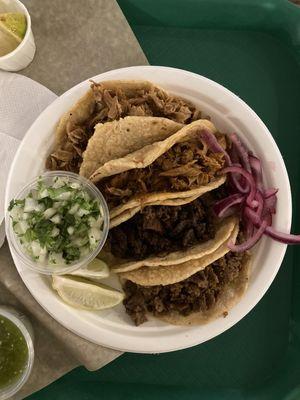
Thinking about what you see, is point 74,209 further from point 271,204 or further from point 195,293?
point 271,204

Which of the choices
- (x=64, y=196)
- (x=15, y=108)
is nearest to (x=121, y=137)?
(x=64, y=196)

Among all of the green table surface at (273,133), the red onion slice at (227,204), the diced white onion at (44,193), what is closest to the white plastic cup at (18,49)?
the green table surface at (273,133)

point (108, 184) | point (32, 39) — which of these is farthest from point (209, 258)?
point (32, 39)

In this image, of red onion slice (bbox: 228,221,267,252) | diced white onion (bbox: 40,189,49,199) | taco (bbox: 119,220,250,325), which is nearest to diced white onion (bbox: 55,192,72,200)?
diced white onion (bbox: 40,189,49,199)

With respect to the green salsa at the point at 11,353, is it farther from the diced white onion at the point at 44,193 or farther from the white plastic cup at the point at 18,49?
the white plastic cup at the point at 18,49

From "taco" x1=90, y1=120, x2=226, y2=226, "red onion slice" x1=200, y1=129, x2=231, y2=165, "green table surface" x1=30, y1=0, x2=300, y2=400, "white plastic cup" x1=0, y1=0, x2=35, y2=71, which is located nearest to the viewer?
"taco" x1=90, y1=120, x2=226, y2=226

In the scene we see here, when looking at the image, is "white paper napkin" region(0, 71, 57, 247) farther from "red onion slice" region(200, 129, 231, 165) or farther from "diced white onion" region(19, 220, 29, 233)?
"red onion slice" region(200, 129, 231, 165)
